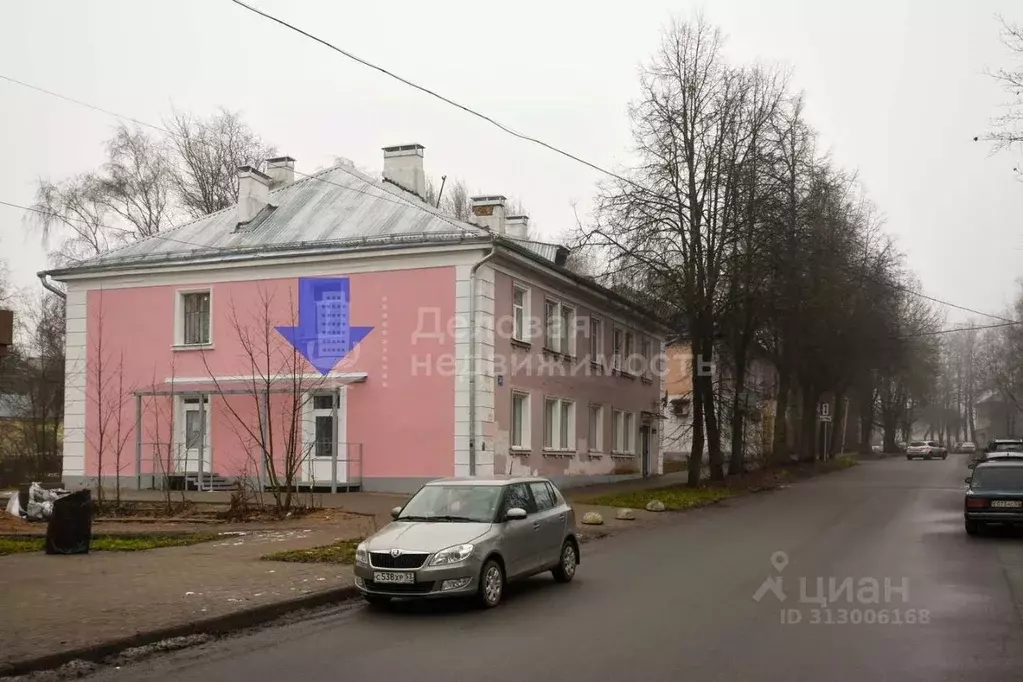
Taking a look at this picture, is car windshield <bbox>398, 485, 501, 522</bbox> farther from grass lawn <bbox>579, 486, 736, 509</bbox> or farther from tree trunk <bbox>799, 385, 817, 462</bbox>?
tree trunk <bbox>799, 385, 817, 462</bbox>

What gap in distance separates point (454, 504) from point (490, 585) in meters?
1.40

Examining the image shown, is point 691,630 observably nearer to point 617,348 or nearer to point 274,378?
point 274,378

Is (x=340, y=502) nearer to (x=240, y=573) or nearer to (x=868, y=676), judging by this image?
(x=240, y=573)

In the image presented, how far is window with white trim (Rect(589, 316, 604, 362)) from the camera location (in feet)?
117

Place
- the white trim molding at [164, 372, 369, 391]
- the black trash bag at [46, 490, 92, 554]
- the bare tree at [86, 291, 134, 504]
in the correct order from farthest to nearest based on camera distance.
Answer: the bare tree at [86, 291, 134, 504]
the white trim molding at [164, 372, 369, 391]
the black trash bag at [46, 490, 92, 554]

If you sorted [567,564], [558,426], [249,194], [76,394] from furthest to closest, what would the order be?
[558,426], [76,394], [249,194], [567,564]

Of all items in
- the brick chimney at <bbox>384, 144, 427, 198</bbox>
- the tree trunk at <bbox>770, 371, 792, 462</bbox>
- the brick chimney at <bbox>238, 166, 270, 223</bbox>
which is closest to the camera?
the brick chimney at <bbox>238, 166, 270, 223</bbox>

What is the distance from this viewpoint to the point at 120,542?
1697 centimetres

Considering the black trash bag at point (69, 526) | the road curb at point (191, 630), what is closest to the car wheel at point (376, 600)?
the road curb at point (191, 630)

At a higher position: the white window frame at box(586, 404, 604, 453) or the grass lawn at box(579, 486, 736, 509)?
the white window frame at box(586, 404, 604, 453)

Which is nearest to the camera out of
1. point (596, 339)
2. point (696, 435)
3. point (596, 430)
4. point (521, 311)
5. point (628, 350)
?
point (521, 311)

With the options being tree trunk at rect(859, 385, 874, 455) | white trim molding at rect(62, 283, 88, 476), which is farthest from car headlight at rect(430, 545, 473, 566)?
tree trunk at rect(859, 385, 874, 455)

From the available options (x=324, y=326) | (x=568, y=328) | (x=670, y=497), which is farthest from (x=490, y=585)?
(x=568, y=328)

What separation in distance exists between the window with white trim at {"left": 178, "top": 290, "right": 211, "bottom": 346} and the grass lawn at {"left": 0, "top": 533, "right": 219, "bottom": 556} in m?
12.9
